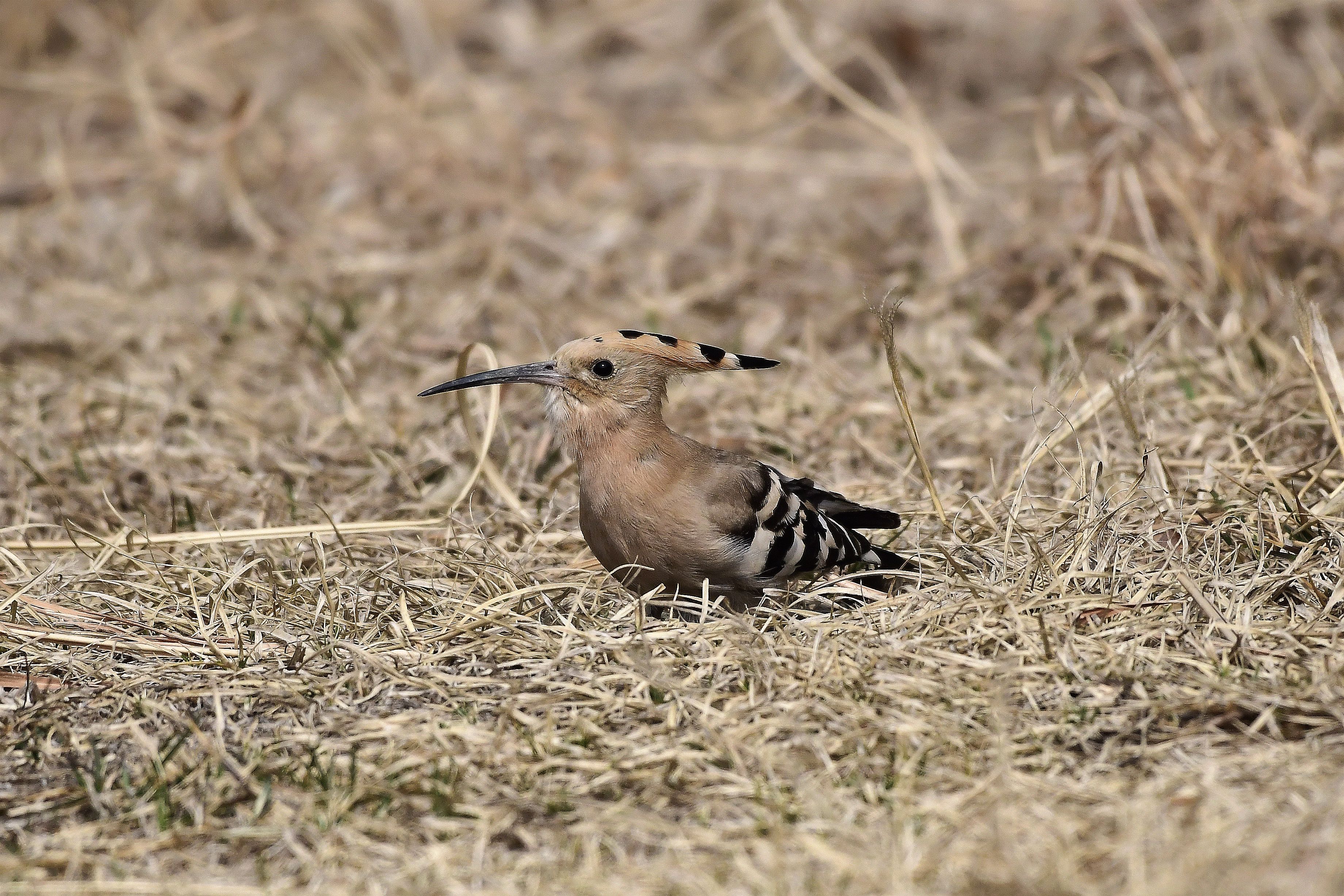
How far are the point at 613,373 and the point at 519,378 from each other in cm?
23

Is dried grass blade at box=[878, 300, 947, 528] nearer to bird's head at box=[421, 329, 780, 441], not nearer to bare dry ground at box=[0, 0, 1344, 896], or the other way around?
bare dry ground at box=[0, 0, 1344, 896]

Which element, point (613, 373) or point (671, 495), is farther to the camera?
point (613, 373)

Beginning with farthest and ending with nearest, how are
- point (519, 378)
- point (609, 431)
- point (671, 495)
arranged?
point (519, 378), point (609, 431), point (671, 495)

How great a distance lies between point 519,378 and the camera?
3482mm

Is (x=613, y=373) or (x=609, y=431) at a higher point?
(x=613, y=373)

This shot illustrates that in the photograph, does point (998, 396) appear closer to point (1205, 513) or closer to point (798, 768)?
point (1205, 513)

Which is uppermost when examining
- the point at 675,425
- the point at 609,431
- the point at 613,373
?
the point at 613,373

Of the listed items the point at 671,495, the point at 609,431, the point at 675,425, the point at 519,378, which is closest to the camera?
the point at 671,495

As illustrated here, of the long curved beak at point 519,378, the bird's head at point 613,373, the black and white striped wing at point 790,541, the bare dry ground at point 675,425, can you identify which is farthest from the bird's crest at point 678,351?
the bare dry ground at point 675,425

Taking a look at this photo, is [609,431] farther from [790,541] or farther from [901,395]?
[901,395]

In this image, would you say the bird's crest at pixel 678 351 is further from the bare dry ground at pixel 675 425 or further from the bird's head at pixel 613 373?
the bare dry ground at pixel 675 425

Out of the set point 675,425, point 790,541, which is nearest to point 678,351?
point 790,541

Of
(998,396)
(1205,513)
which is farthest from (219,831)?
(998,396)

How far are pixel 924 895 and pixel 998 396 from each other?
272 cm
